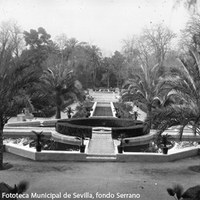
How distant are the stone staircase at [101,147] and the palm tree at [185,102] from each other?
145 inches

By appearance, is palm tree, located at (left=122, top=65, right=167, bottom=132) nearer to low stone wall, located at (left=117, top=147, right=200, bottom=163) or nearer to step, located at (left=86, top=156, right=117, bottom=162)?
low stone wall, located at (left=117, top=147, right=200, bottom=163)

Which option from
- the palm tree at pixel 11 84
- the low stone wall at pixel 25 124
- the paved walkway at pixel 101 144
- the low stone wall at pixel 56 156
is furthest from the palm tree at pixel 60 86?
the palm tree at pixel 11 84

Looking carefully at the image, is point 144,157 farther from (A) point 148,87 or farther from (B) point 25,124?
(B) point 25,124

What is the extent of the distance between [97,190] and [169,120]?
11.5ft

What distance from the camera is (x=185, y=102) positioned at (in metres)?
11.8

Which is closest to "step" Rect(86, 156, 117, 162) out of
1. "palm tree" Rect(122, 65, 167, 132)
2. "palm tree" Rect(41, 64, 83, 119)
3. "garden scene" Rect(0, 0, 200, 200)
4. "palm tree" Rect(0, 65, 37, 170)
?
"garden scene" Rect(0, 0, 200, 200)

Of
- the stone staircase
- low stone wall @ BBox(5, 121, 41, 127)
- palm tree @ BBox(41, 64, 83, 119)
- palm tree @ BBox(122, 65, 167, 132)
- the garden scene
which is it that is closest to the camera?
the garden scene

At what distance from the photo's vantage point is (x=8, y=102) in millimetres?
11492

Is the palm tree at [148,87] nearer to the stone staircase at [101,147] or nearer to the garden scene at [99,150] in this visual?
the garden scene at [99,150]

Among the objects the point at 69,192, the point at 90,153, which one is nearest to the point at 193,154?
the point at 90,153

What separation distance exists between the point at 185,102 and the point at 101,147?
5714mm

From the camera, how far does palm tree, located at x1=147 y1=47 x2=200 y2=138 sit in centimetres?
1088

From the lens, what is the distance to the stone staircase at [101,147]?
13891mm

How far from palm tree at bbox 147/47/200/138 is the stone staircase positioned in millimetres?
3692
